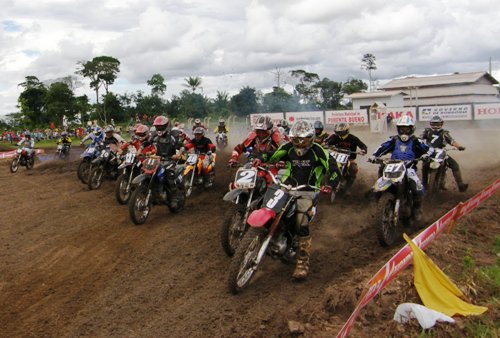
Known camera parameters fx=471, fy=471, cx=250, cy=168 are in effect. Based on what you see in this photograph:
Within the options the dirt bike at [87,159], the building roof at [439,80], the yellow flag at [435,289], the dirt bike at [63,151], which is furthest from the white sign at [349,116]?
the building roof at [439,80]

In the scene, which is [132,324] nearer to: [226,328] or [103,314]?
[103,314]

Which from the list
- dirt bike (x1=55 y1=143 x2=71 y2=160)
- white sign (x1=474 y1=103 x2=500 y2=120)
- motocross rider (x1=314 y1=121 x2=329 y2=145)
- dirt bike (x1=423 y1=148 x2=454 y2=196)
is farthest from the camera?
white sign (x1=474 y1=103 x2=500 y2=120)

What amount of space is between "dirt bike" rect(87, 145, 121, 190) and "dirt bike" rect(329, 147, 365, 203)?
20.6ft

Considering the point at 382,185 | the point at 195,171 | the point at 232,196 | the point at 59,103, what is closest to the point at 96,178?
the point at 195,171

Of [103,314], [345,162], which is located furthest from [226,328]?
[345,162]

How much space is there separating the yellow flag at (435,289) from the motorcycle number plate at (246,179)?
277 centimetres

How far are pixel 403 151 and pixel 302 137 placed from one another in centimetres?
285

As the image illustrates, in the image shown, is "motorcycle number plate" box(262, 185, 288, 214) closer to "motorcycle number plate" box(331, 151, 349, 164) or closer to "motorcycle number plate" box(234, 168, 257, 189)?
"motorcycle number plate" box(234, 168, 257, 189)

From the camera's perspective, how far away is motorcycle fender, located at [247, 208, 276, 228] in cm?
530

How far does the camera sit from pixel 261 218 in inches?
211

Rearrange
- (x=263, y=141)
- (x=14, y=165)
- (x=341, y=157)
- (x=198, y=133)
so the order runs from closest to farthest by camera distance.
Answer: (x=263, y=141) < (x=341, y=157) < (x=198, y=133) < (x=14, y=165)

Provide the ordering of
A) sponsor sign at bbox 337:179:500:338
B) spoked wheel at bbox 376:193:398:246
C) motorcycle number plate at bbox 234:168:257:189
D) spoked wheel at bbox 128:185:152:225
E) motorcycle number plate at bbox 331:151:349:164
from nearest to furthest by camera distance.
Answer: sponsor sign at bbox 337:179:500:338 < motorcycle number plate at bbox 234:168:257:189 < spoked wheel at bbox 376:193:398:246 < spoked wheel at bbox 128:185:152:225 < motorcycle number plate at bbox 331:151:349:164

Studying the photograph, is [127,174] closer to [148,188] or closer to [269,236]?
[148,188]

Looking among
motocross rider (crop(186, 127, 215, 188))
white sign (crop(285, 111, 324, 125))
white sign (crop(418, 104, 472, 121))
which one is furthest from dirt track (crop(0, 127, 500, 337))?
white sign (crop(285, 111, 324, 125))
